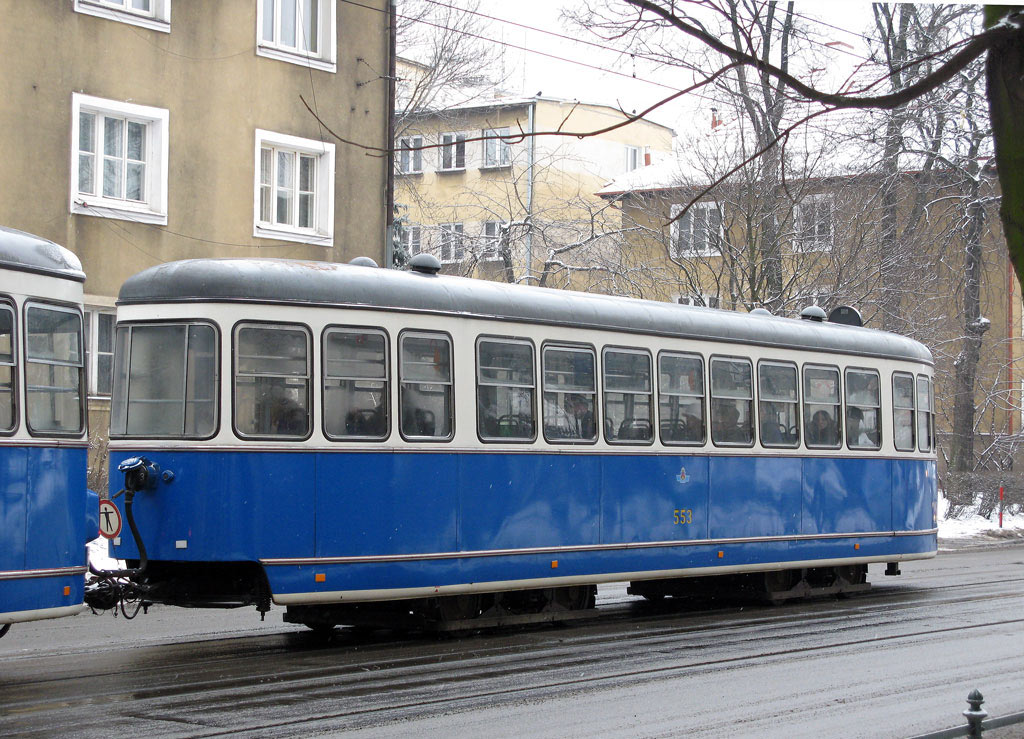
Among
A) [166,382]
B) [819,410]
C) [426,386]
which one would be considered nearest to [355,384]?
[426,386]

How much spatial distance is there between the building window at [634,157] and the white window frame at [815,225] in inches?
1164

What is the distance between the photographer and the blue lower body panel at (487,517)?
36.3 feet

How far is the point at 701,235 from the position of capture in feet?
106

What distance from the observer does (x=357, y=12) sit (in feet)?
83.5

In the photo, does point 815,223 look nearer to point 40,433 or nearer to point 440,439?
point 440,439

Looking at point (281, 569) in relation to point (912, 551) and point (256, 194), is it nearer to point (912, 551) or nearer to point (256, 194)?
point (912, 551)

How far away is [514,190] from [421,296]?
26248mm

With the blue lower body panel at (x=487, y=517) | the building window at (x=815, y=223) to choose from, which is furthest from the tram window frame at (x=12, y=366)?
the building window at (x=815, y=223)

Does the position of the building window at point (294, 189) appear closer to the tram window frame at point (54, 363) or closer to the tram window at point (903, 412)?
the tram window at point (903, 412)

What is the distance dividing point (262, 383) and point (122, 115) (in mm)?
12180

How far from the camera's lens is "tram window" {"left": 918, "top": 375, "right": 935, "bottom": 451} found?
18406 millimetres

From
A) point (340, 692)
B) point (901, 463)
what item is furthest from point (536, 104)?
point (340, 692)

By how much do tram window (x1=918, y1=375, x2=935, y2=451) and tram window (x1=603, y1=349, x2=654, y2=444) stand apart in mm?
5632

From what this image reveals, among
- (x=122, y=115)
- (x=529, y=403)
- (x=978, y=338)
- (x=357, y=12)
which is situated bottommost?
(x=529, y=403)
